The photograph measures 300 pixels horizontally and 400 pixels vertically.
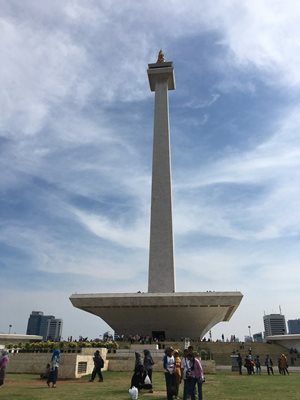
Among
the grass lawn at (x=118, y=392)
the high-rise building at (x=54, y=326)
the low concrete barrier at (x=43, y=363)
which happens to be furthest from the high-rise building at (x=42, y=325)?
the grass lawn at (x=118, y=392)

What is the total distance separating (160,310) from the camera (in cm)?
3338

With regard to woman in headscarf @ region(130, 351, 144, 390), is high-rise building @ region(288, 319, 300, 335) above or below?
above

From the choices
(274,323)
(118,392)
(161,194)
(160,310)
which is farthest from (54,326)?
(118,392)

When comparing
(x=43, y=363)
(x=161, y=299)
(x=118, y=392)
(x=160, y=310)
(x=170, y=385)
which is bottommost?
(x=118, y=392)

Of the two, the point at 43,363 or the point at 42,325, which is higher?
the point at 42,325

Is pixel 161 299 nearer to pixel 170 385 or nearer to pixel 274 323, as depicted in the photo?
pixel 170 385

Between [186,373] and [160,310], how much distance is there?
25.1 meters

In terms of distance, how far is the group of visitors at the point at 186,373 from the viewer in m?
8.84

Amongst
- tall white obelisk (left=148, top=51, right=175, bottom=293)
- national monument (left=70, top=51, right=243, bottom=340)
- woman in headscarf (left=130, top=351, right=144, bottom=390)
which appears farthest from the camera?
tall white obelisk (left=148, top=51, right=175, bottom=293)

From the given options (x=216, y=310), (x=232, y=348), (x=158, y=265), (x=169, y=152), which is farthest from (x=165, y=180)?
(x=232, y=348)

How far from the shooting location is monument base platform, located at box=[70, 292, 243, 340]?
32.3 m

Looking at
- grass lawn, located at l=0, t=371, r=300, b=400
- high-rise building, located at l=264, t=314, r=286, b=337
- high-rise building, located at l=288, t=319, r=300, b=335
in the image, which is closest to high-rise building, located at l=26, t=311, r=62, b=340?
high-rise building, located at l=264, t=314, r=286, b=337

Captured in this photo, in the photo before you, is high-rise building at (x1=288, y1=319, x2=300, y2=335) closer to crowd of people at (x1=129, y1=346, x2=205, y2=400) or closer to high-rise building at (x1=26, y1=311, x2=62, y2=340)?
high-rise building at (x1=26, y1=311, x2=62, y2=340)

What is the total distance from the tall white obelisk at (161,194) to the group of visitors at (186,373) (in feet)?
89.1
